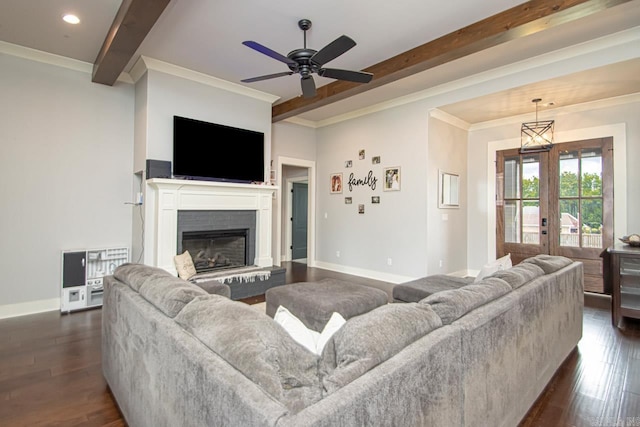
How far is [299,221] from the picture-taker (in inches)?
322

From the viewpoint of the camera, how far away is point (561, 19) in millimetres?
2816

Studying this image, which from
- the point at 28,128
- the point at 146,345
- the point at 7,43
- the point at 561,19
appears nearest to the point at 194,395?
the point at 146,345

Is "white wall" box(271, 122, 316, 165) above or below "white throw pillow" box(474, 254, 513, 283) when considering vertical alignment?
above

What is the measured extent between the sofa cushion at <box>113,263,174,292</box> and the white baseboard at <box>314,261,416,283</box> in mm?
4209

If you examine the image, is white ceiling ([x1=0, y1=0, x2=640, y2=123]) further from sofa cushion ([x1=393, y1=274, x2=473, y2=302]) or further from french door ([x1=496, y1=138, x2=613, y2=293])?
sofa cushion ([x1=393, y1=274, x2=473, y2=302])

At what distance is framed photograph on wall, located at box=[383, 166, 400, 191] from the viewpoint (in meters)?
5.55

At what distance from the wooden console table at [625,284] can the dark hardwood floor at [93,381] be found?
184 mm

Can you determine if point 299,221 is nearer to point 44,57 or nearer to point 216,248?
point 216,248

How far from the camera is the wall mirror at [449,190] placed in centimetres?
539

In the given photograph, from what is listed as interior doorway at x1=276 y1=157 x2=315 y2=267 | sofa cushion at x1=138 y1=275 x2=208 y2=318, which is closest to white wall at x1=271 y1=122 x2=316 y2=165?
interior doorway at x1=276 y1=157 x2=315 y2=267

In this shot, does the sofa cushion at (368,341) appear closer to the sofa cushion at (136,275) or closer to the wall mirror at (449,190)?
the sofa cushion at (136,275)

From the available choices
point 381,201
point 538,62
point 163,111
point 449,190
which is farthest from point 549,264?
point 163,111

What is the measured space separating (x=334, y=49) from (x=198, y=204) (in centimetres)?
282

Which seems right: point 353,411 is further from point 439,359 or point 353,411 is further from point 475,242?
point 475,242
